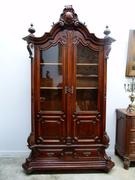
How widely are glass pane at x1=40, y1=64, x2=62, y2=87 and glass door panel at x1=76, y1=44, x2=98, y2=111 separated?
0.85ft

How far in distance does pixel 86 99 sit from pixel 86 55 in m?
0.61

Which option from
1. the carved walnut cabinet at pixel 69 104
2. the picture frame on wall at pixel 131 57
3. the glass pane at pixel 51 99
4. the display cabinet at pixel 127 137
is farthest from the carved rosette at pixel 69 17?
the display cabinet at pixel 127 137

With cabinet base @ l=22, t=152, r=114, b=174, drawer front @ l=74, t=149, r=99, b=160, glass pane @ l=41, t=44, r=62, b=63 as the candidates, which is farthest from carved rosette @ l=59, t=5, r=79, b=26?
cabinet base @ l=22, t=152, r=114, b=174

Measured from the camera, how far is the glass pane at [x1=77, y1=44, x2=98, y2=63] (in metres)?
3.05

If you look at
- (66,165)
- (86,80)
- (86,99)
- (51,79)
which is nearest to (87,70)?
(86,80)

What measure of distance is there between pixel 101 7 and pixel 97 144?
Result: 2061mm

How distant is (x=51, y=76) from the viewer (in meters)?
3.12

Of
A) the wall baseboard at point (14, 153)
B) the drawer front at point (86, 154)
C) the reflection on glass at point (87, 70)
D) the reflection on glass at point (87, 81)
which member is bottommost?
the wall baseboard at point (14, 153)

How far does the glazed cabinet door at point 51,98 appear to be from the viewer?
10.1 ft

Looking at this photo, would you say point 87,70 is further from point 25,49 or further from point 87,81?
point 25,49

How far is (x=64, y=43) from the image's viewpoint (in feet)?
9.82

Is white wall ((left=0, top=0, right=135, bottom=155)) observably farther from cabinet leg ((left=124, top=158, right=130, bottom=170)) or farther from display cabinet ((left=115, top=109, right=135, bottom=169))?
cabinet leg ((left=124, top=158, right=130, bottom=170))

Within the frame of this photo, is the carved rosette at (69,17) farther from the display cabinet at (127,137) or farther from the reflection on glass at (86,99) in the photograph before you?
the display cabinet at (127,137)

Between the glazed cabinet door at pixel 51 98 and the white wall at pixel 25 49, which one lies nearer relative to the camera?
the glazed cabinet door at pixel 51 98
